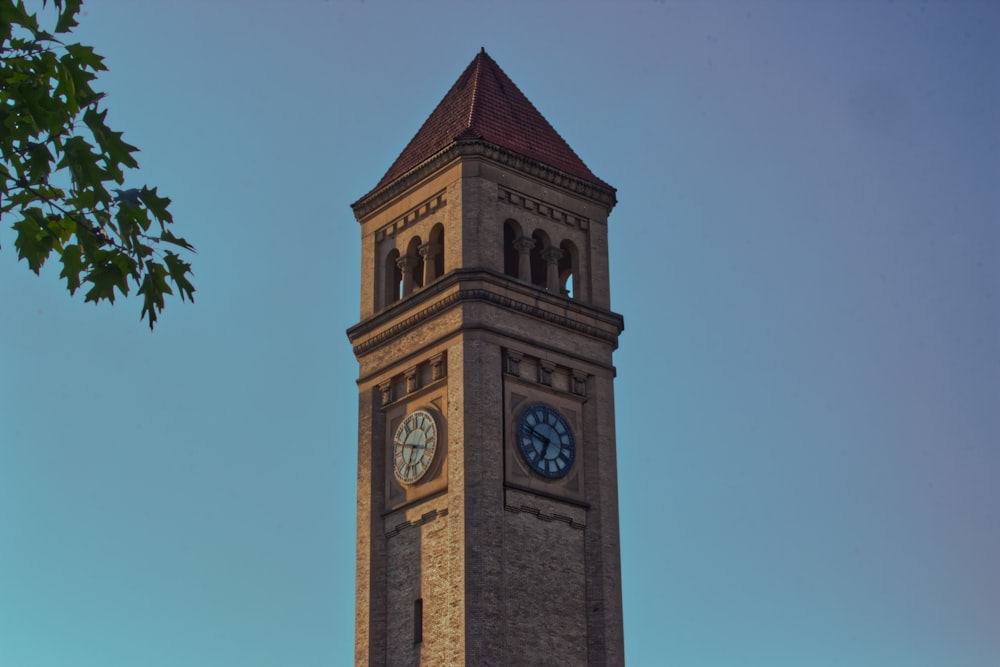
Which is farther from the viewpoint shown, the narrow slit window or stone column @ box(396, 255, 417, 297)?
stone column @ box(396, 255, 417, 297)

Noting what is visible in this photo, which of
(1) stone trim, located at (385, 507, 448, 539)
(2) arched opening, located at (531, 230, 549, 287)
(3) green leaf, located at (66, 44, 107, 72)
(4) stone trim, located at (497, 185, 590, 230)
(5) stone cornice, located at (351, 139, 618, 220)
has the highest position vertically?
(5) stone cornice, located at (351, 139, 618, 220)

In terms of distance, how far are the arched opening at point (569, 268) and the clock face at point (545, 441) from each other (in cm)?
397

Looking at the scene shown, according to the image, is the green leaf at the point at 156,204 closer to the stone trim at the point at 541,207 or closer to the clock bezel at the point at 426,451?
the clock bezel at the point at 426,451

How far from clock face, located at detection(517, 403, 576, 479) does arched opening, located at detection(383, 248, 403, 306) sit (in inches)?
235

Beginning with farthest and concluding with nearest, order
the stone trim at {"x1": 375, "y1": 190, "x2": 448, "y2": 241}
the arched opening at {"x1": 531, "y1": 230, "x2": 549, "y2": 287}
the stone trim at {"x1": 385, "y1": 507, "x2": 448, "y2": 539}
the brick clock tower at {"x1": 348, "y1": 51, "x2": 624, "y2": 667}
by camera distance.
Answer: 1. the arched opening at {"x1": 531, "y1": 230, "x2": 549, "y2": 287}
2. the stone trim at {"x1": 375, "y1": 190, "x2": 448, "y2": 241}
3. the stone trim at {"x1": 385, "y1": 507, "x2": 448, "y2": 539}
4. the brick clock tower at {"x1": 348, "y1": 51, "x2": 624, "y2": 667}

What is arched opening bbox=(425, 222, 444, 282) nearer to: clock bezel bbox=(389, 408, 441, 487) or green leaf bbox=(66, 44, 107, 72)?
clock bezel bbox=(389, 408, 441, 487)

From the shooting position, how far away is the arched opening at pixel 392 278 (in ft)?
151

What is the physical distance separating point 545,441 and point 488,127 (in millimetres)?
9053

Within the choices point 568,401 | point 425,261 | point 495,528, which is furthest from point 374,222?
point 495,528

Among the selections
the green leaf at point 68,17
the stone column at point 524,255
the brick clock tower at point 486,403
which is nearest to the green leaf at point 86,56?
the green leaf at point 68,17

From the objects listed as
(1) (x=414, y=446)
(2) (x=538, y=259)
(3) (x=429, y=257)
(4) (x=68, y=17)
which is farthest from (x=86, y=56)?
(2) (x=538, y=259)

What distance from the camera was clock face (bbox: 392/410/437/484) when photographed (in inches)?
1645

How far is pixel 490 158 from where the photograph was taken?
4403 cm

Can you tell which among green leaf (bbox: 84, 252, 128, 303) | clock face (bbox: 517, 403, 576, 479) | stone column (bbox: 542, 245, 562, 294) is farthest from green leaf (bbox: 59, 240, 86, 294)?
stone column (bbox: 542, 245, 562, 294)
